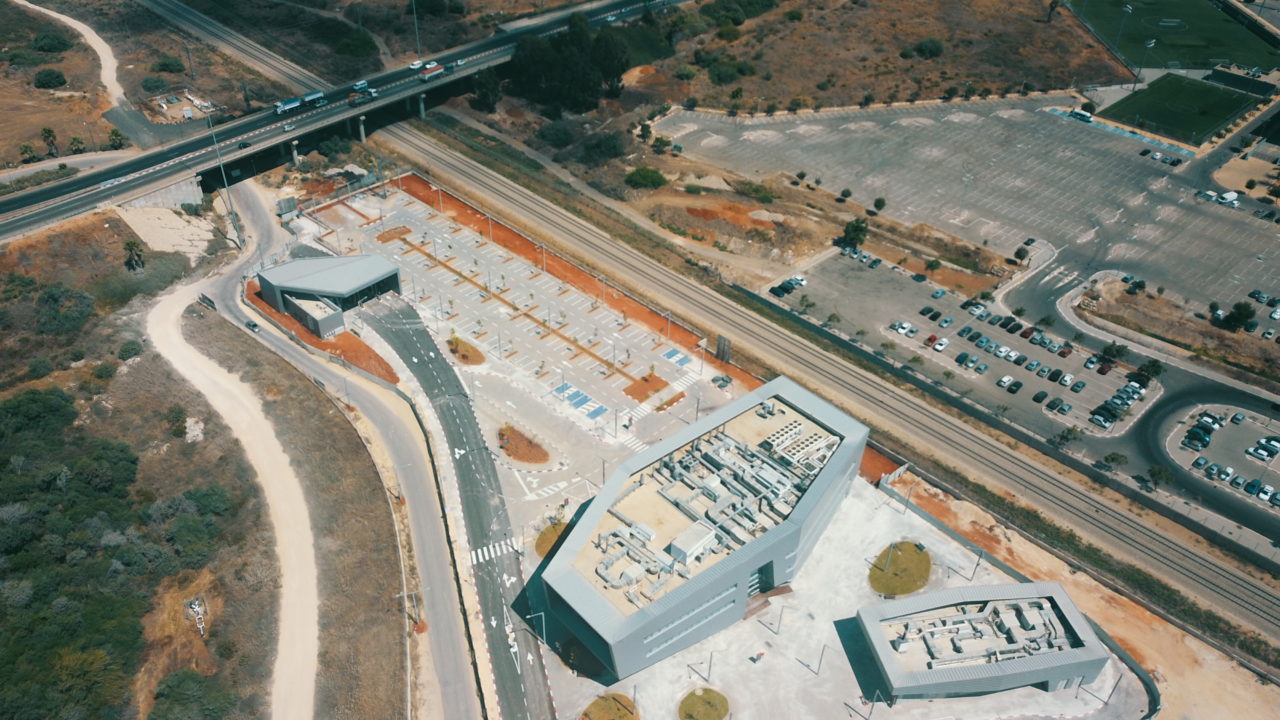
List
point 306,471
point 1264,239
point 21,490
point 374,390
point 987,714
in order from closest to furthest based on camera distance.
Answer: point 987,714 → point 21,490 → point 306,471 → point 374,390 → point 1264,239

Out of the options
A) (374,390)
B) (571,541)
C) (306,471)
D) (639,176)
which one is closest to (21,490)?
(306,471)

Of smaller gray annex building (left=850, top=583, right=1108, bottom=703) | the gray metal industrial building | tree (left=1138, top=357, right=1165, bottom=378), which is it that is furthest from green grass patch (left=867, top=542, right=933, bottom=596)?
tree (left=1138, top=357, right=1165, bottom=378)

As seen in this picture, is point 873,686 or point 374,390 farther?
point 374,390

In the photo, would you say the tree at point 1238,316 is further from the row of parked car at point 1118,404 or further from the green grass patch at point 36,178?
the green grass patch at point 36,178

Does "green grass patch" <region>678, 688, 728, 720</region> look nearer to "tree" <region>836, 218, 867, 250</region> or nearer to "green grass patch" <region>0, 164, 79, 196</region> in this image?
"tree" <region>836, 218, 867, 250</region>

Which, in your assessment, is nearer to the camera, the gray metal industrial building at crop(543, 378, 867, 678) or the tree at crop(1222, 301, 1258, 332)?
the gray metal industrial building at crop(543, 378, 867, 678)

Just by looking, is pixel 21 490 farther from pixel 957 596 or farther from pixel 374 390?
pixel 957 596

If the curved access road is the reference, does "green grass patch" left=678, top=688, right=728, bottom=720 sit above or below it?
below
